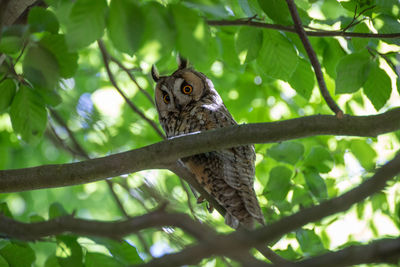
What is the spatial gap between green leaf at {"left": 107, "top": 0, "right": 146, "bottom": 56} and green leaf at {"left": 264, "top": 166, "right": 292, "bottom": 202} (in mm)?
1551

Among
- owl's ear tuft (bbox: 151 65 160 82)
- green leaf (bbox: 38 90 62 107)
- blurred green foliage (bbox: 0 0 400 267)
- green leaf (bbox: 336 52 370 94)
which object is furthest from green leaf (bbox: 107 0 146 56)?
owl's ear tuft (bbox: 151 65 160 82)

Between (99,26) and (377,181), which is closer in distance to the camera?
(377,181)

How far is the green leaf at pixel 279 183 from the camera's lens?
8.65ft

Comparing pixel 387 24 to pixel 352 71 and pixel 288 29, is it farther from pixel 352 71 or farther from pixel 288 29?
pixel 288 29

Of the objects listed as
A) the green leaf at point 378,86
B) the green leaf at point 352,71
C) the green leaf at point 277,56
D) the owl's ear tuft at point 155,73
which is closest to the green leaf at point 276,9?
the green leaf at point 277,56

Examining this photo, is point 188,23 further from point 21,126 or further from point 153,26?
point 21,126

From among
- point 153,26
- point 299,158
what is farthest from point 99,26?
point 299,158

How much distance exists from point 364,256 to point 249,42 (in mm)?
1625

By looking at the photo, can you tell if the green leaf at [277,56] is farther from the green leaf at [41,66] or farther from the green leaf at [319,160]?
the green leaf at [41,66]

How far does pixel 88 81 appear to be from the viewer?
5094mm

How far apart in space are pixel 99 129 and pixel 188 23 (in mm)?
2117

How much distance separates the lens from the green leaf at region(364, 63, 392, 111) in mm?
2311

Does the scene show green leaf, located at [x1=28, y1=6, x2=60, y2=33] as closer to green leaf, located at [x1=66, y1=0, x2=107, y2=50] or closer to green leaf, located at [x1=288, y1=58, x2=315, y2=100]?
green leaf, located at [x1=66, y1=0, x2=107, y2=50]

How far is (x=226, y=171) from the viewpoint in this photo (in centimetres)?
273
